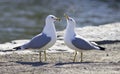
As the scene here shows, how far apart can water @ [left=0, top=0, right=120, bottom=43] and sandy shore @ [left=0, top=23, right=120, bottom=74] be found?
6.17m

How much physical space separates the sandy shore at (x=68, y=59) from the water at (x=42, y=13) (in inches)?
243

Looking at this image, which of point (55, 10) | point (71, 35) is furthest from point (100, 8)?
point (71, 35)

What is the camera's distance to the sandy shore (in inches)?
375

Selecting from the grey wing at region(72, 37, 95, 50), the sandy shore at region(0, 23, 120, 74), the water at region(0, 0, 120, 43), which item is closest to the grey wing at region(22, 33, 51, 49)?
the sandy shore at region(0, 23, 120, 74)

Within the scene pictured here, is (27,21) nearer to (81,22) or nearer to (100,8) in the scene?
(81,22)

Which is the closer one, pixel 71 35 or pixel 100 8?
pixel 71 35

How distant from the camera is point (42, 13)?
85.8ft

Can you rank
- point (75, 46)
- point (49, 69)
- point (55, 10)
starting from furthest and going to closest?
point (55, 10)
point (75, 46)
point (49, 69)

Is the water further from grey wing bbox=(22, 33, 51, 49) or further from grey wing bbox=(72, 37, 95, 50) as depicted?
grey wing bbox=(72, 37, 95, 50)

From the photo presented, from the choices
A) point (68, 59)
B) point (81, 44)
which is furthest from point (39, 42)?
point (68, 59)

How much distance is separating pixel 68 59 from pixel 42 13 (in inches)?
596

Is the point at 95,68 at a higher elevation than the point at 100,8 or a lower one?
lower

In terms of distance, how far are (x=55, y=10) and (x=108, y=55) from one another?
15.5 meters

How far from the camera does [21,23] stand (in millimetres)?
23156
